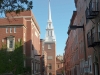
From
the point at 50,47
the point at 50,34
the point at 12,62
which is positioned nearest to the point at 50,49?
the point at 50,47

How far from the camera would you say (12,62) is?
41.2 meters

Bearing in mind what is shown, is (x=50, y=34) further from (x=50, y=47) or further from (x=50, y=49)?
(x=50, y=49)

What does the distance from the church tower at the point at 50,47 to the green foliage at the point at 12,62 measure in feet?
194

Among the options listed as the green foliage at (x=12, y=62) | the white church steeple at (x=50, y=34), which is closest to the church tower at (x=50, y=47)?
the white church steeple at (x=50, y=34)

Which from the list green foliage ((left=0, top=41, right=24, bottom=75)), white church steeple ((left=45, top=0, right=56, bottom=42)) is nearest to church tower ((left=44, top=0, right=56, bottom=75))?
white church steeple ((left=45, top=0, right=56, bottom=42))

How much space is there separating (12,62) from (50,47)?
2520 inches

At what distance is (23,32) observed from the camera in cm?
4500

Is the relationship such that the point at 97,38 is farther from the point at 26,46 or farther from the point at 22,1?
the point at 26,46

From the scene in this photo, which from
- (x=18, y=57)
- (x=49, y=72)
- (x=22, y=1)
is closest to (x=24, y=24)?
(x=18, y=57)

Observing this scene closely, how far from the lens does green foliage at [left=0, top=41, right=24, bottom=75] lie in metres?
41.1

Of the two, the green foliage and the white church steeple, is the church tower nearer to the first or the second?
the white church steeple

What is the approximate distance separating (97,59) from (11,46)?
26.2 meters

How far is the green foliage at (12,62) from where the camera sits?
41062mm

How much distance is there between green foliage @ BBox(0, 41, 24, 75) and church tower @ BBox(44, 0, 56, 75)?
2323 inches
